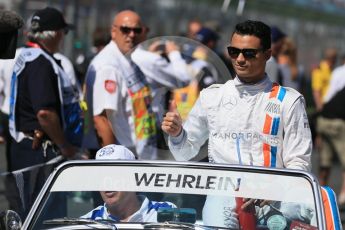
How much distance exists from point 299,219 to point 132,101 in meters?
3.10

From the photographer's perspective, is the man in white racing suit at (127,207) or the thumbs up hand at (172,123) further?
the thumbs up hand at (172,123)

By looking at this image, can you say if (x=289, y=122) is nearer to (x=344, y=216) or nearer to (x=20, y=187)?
(x=20, y=187)

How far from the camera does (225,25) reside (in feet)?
58.6

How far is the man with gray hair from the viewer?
272 inches

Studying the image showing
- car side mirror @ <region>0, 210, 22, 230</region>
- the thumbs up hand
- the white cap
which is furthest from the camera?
the thumbs up hand

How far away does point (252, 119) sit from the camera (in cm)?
527

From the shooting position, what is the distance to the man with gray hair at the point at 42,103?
272 inches

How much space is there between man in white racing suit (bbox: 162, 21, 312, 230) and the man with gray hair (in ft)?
5.65

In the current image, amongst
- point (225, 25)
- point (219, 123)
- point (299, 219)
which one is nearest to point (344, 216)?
point (219, 123)

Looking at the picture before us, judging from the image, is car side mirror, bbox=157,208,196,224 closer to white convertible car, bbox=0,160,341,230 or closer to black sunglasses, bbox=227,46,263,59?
white convertible car, bbox=0,160,341,230

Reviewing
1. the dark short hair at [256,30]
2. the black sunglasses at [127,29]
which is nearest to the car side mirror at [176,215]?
the dark short hair at [256,30]

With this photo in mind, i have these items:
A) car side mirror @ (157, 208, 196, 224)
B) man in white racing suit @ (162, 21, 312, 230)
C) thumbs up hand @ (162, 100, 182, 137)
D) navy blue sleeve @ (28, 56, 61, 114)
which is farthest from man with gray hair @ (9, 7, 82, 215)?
car side mirror @ (157, 208, 196, 224)

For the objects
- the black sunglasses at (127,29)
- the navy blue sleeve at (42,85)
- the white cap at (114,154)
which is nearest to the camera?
the white cap at (114,154)

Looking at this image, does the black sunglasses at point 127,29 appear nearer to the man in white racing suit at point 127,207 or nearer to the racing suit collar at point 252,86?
the racing suit collar at point 252,86
